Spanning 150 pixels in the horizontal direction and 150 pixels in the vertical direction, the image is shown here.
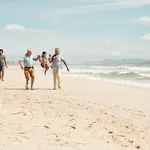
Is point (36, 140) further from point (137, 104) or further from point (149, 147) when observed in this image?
point (137, 104)

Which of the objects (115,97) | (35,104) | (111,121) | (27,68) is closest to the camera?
(111,121)

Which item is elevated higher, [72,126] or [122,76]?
[72,126]

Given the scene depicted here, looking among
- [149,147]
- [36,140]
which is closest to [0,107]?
[36,140]

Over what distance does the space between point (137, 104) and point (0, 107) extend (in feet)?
14.3

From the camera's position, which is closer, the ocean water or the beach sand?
the beach sand

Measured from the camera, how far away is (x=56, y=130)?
6355 mm

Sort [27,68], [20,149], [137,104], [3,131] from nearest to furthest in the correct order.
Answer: [20,149], [3,131], [137,104], [27,68]

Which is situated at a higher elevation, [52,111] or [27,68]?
[27,68]

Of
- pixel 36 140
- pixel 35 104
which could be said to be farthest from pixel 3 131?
pixel 35 104

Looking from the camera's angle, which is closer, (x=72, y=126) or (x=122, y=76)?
(x=72, y=126)

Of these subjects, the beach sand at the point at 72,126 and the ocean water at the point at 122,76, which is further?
the ocean water at the point at 122,76

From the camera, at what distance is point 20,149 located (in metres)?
5.22

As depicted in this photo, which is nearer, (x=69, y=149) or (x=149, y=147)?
(x=69, y=149)

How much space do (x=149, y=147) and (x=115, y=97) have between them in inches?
247
